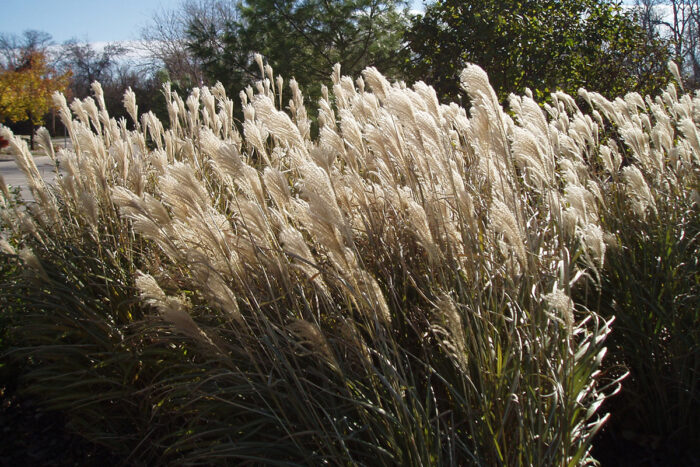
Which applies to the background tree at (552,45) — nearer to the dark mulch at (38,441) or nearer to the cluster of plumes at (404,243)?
the cluster of plumes at (404,243)

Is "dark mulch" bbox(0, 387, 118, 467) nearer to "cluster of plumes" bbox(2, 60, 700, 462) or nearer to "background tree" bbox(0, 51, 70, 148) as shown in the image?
"cluster of plumes" bbox(2, 60, 700, 462)

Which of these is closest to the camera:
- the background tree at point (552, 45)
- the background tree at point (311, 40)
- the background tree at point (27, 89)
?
the background tree at point (552, 45)

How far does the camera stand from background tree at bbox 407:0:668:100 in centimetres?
760

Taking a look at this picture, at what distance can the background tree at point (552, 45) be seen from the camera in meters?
7.60

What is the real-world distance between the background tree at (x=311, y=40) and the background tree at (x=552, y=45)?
231cm

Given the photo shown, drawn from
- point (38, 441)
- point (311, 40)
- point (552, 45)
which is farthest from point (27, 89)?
point (38, 441)

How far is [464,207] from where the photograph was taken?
1.90 m

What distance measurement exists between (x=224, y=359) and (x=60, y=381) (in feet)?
4.56

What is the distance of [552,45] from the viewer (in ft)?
24.6

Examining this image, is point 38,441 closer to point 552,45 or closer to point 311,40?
point 552,45

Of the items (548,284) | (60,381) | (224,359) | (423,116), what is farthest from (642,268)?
(60,381)

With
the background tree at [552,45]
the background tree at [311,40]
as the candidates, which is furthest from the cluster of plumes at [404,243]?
the background tree at [311,40]

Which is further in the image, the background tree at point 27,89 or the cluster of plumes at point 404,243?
the background tree at point 27,89

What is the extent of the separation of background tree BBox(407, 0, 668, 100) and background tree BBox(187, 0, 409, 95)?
2.31m
